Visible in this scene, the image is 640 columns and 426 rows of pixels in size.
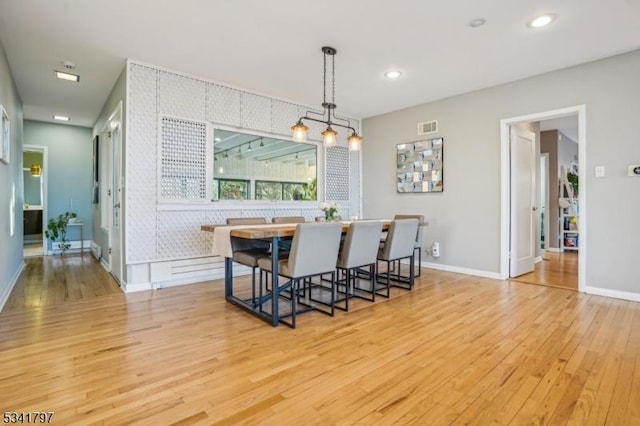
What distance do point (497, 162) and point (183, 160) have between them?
4.21 metres

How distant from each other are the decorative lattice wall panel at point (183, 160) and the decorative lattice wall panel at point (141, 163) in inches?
4.5

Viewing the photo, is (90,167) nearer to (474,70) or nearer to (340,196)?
(340,196)

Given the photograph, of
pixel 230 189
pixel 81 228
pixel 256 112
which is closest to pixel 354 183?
pixel 256 112

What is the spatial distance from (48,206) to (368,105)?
670 cm

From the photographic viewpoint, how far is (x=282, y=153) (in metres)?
5.30

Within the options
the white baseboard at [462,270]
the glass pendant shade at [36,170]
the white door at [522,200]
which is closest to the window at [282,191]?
the white baseboard at [462,270]

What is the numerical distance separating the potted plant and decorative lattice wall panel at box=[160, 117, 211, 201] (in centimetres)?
405

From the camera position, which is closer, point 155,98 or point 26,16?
point 26,16

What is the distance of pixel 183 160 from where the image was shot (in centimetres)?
420

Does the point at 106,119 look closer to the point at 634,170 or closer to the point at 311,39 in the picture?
the point at 311,39

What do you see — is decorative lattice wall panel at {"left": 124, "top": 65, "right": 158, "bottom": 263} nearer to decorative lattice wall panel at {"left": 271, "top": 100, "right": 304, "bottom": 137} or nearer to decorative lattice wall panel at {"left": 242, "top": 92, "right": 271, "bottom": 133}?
decorative lattice wall panel at {"left": 242, "top": 92, "right": 271, "bottom": 133}

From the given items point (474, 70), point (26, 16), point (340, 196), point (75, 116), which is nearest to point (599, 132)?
point (474, 70)

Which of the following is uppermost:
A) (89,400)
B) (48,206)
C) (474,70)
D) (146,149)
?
(474,70)

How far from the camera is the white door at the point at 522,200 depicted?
4605 mm
